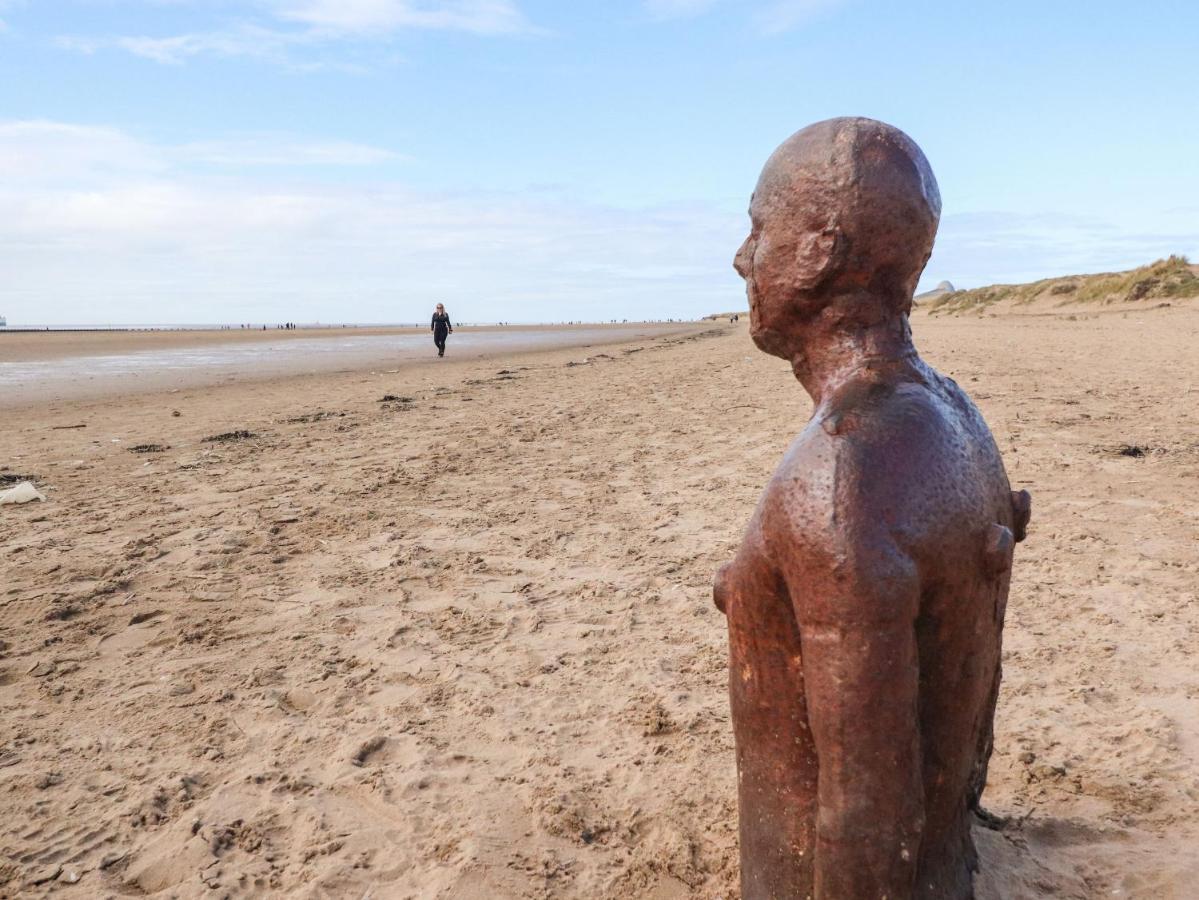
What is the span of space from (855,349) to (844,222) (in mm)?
270

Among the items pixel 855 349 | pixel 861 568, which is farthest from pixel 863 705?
pixel 855 349

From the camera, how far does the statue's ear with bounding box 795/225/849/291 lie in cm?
202

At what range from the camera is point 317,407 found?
13719mm

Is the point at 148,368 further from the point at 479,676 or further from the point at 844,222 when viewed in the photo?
the point at 844,222

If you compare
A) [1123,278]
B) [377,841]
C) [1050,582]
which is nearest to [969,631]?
[377,841]

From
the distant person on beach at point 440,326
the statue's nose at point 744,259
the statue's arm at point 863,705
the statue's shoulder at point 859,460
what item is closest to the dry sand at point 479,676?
the statue's arm at point 863,705

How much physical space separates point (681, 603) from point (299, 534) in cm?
278

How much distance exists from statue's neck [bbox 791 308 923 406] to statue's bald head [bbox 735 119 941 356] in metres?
0.02

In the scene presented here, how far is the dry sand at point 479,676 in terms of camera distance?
2916mm

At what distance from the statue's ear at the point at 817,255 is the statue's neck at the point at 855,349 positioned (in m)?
0.08

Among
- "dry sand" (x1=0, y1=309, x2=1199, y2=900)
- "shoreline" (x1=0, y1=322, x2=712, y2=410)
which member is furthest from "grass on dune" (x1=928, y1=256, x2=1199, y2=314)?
"dry sand" (x1=0, y1=309, x2=1199, y2=900)

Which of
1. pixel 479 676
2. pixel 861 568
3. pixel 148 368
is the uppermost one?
pixel 861 568

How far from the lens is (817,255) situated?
2047mm

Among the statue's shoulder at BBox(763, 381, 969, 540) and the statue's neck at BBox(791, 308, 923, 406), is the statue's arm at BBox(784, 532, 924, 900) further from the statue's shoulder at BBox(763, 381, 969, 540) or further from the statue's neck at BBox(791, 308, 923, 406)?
the statue's neck at BBox(791, 308, 923, 406)
